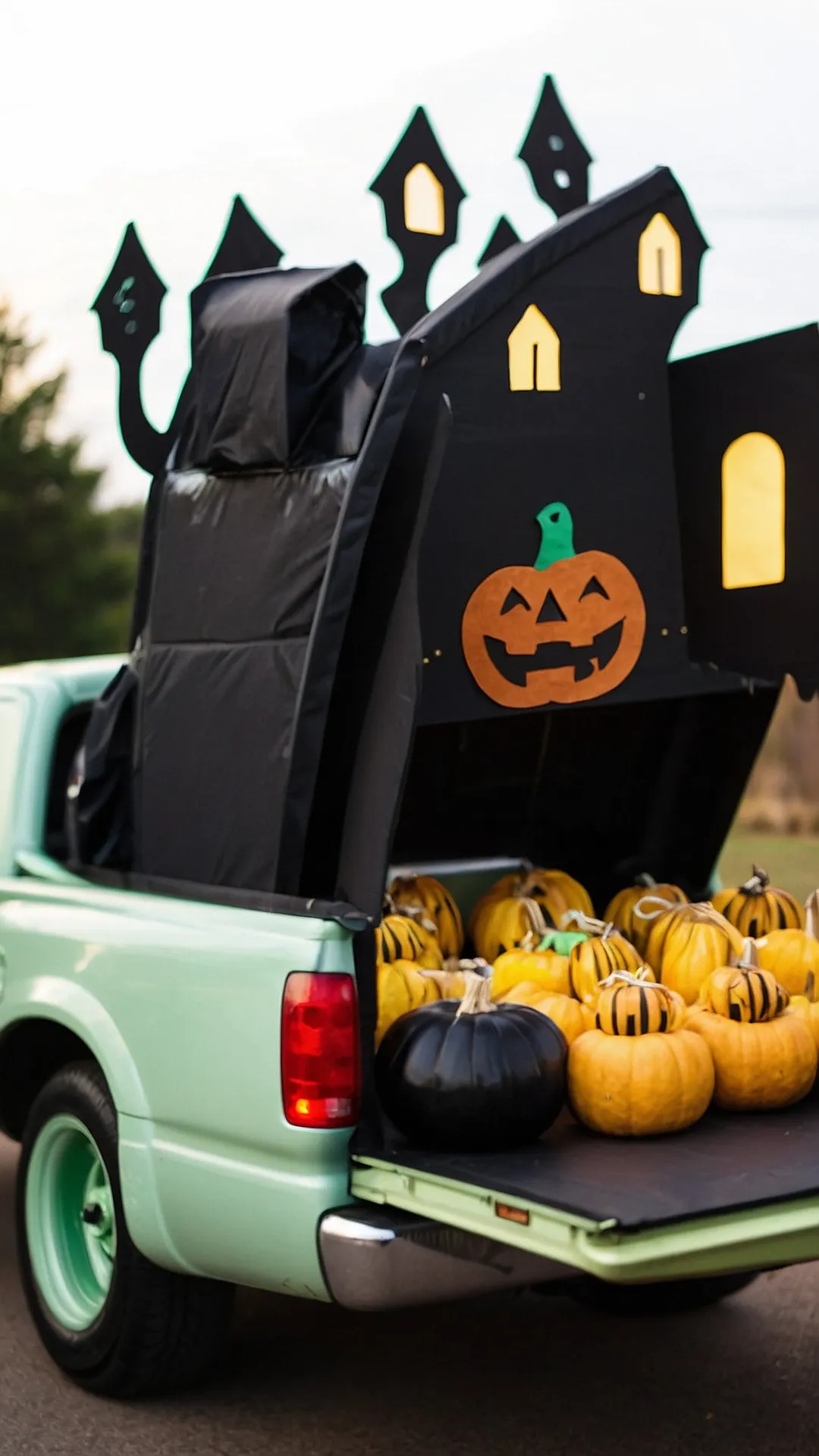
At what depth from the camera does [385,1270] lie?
147 inches

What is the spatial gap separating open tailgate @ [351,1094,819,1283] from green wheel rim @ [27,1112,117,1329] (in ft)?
3.95

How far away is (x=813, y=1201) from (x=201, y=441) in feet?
8.43

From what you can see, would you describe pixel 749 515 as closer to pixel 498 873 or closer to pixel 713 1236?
pixel 498 873

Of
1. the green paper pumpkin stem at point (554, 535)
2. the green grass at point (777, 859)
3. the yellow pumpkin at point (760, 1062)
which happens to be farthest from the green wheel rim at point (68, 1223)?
the green grass at point (777, 859)

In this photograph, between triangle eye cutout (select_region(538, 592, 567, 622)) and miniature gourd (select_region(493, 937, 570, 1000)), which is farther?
triangle eye cutout (select_region(538, 592, 567, 622))

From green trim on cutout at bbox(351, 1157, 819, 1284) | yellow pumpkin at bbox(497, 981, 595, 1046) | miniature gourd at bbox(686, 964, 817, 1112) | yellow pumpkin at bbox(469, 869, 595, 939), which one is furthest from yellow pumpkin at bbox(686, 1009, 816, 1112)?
yellow pumpkin at bbox(469, 869, 595, 939)

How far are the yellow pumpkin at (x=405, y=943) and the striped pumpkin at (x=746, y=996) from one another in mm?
919

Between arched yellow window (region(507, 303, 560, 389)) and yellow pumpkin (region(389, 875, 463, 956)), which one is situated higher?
arched yellow window (region(507, 303, 560, 389))

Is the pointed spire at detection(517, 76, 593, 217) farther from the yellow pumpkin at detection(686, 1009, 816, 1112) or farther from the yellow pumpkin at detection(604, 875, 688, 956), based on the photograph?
the yellow pumpkin at detection(686, 1009, 816, 1112)

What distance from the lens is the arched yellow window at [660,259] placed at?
5.39m

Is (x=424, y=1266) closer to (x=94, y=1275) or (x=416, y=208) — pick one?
(x=94, y=1275)

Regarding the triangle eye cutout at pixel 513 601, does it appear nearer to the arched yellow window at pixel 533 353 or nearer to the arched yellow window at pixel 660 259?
the arched yellow window at pixel 533 353

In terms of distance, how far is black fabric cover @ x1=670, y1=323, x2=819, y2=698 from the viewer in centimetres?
550

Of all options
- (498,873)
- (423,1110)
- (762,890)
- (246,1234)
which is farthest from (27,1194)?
(762,890)
